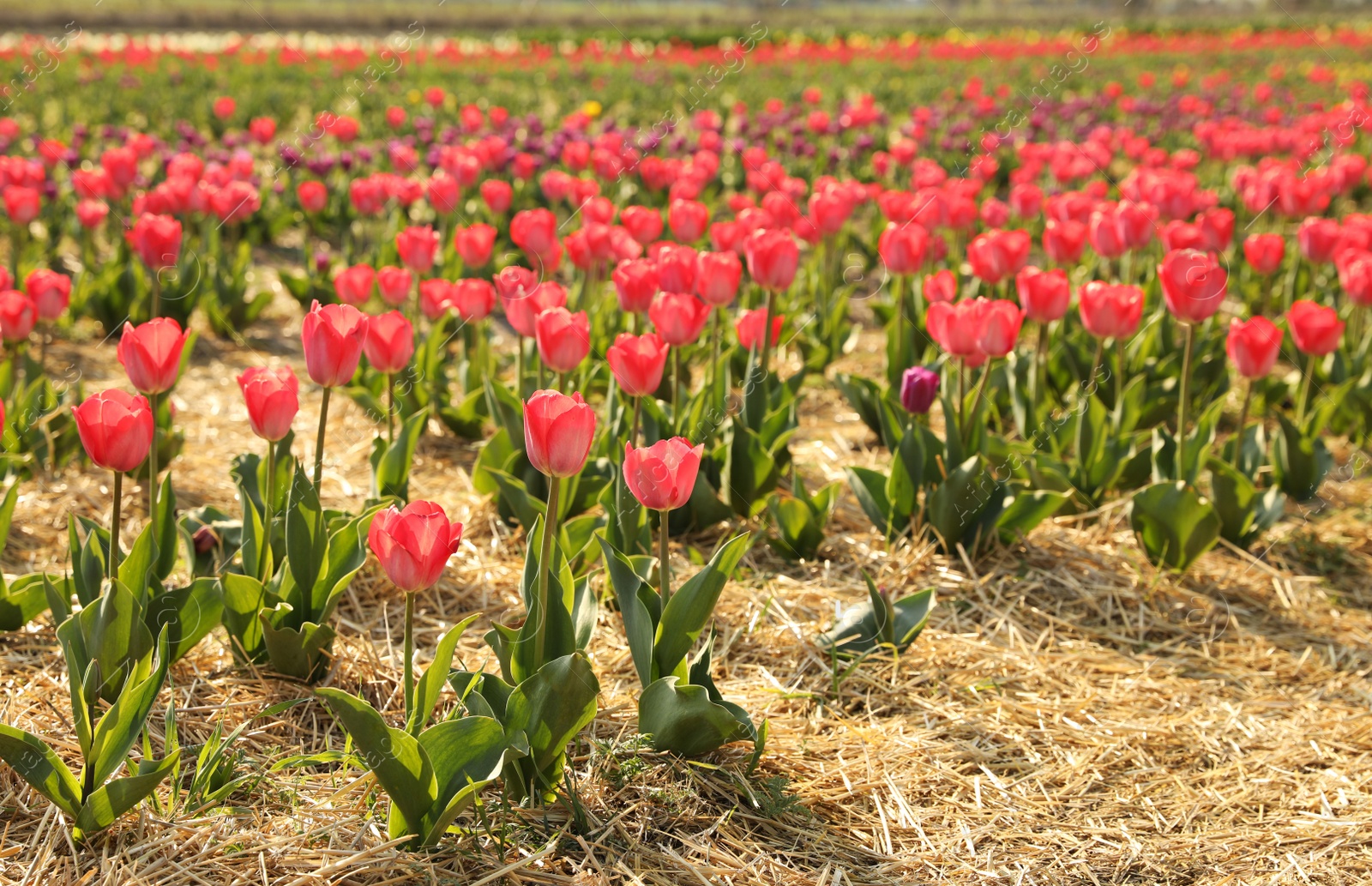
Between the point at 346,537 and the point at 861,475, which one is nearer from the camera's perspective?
the point at 346,537

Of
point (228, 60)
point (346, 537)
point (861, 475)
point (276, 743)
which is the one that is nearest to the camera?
point (276, 743)

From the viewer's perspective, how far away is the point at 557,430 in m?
1.92

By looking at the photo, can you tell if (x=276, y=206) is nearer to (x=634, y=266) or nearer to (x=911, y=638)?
(x=634, y=266)

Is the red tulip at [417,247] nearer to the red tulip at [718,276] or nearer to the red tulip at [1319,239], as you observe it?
the red tulip at [718,276]

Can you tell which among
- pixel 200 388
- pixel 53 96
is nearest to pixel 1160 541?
pixel 200 388

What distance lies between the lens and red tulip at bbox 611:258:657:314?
326 cm

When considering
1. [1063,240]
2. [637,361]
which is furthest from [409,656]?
[1063,240]

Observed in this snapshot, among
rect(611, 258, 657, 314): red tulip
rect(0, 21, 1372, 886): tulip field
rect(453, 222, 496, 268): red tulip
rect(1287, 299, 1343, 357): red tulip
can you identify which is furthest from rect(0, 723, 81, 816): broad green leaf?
rect(1287, 299, 1343, 357): red tulip

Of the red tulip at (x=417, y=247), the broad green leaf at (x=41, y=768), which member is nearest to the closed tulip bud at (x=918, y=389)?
the red tulip at (x=417, y=247)

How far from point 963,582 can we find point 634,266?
1.26 meters

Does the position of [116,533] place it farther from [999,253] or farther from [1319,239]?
[1319,239]

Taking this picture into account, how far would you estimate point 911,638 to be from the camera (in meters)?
2.85

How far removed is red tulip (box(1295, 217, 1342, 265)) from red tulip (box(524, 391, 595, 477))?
3701 mm

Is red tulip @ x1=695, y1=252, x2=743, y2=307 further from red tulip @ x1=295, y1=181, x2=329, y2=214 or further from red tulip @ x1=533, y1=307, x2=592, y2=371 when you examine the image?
red tulip @ x1=295, y1=181, x2=329, y2=214
